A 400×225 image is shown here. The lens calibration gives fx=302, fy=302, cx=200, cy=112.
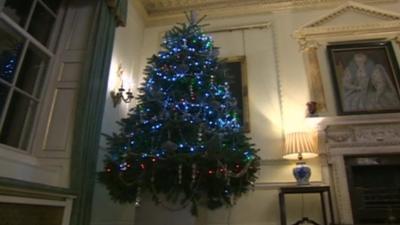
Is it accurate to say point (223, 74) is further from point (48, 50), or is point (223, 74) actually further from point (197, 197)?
point (48, 50)

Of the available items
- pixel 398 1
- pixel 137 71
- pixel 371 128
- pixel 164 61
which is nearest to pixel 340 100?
pixel 371 128

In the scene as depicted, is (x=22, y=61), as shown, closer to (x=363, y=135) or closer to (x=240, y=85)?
(x=240, y=85)

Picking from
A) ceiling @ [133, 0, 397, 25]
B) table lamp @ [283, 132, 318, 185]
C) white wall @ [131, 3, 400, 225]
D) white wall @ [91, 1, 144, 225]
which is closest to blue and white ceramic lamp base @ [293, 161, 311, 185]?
table lamp @ [283, 132, 318, 185]

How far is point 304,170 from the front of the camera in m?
3.30

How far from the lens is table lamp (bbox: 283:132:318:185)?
329 cm

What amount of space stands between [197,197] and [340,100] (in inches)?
87.9

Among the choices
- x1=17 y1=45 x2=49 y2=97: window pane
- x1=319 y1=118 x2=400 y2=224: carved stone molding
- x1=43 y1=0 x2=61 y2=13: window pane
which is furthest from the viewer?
x1=319 y1=118 x2=400 y2=224: carved stone molding

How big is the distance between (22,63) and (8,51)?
0.17 m

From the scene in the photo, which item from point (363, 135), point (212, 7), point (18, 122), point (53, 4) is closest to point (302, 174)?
point (363, 135)

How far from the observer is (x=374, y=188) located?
3.39m

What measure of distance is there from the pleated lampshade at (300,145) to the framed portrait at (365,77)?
2.28ft

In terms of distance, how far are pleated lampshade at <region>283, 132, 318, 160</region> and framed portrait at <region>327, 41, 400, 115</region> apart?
0.69m

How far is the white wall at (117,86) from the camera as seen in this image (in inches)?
120

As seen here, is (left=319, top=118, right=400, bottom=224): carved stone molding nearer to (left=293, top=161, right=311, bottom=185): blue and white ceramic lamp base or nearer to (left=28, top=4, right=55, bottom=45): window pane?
(left=293, top=161, right=311, bottom=185): blue and white ceramic lamp base
